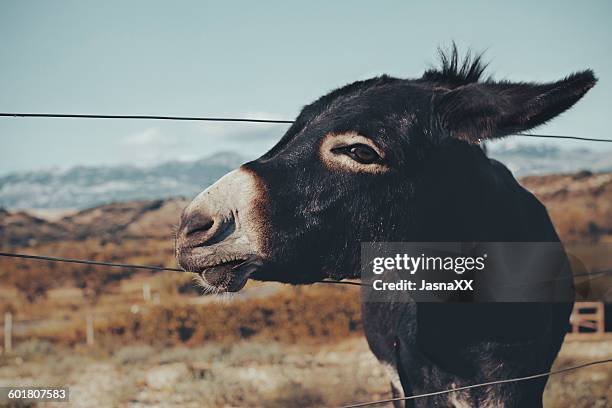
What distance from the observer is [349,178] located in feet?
7.95

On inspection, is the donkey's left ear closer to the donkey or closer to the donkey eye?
the donkey

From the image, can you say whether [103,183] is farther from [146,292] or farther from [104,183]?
[146,292]

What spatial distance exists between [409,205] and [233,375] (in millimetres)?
7323

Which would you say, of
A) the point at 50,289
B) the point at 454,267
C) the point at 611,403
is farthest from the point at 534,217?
the point at 50,289

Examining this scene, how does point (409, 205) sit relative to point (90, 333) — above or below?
above

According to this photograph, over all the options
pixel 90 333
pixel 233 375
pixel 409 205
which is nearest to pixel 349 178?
pixel 409 205

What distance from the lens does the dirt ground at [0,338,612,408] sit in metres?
6.91

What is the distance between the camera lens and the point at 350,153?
2.41m

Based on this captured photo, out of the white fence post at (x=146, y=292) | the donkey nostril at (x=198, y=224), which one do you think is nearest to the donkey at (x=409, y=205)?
the donkey nostril at (x=198, y=224)

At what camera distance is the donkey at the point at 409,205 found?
2.26m

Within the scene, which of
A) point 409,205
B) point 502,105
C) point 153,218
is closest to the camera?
point 502,105

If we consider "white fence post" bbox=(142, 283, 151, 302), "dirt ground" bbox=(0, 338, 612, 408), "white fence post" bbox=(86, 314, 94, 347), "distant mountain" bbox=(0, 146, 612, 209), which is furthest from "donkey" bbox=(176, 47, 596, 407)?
"distant mountain" bbox=(0, 146, 612, 209)

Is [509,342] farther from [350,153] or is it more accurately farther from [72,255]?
[72,255]

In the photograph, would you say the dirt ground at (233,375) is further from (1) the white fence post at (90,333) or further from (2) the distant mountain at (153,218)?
(2) the distant mountain at (153,218)
